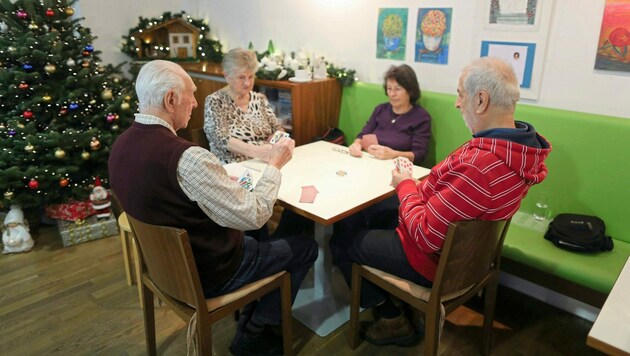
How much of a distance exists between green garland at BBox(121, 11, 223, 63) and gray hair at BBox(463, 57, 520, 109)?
136 inches

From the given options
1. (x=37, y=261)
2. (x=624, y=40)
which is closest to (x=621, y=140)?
(x=624, y=40)

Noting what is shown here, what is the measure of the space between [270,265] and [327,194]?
1.33ft

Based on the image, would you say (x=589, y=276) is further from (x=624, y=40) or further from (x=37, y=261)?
(x=37, y=261)

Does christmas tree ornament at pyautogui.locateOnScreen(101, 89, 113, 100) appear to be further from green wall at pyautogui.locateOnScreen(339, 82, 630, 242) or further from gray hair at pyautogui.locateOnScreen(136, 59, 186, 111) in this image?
green wall at pyautogui.locateOnScreen(339, 82, 630, 242)

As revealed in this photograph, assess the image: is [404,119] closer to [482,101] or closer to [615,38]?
[615,38]

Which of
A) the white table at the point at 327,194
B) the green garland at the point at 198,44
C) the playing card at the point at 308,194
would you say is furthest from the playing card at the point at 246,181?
the green garland at the point at 198,44

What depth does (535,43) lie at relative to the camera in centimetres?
262

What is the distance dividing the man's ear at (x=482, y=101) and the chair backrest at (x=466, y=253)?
0.41m

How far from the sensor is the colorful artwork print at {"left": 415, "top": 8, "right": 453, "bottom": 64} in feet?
9.80

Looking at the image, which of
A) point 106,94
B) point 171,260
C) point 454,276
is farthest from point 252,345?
point 106,94

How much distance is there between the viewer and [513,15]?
8.73 feet

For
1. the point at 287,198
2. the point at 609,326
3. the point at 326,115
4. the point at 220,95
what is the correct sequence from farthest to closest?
the point at 326,115
the point at 220,95
the point at 287,198
the point at 609,326

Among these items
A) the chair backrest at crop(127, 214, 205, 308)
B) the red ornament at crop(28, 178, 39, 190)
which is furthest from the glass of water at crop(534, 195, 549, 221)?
the red ornament at crop(28, 178, 39, 190)

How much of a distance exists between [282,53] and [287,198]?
2.44 metres
